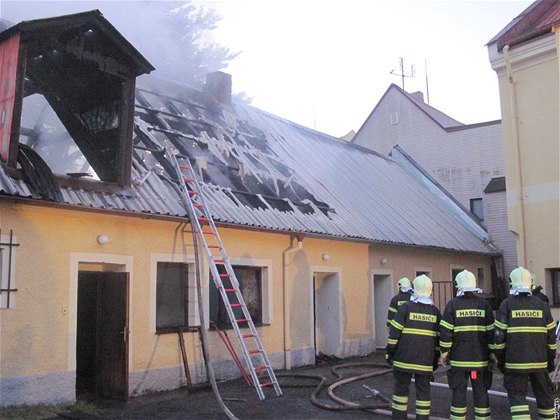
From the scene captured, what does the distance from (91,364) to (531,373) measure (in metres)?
7.05

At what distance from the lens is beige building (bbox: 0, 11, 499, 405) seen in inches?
326

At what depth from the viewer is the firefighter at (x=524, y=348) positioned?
638cm

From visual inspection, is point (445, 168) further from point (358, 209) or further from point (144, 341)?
point (144, 341)

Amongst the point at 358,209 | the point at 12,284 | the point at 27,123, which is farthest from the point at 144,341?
the point at 358,209

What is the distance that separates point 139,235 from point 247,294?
9.42 feet

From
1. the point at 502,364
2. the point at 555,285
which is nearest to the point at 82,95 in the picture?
the point at 502,364

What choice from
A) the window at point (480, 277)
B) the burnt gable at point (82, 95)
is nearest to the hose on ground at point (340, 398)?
the burnt gable at point (82, 95)

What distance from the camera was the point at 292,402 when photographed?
→ 8828 mm

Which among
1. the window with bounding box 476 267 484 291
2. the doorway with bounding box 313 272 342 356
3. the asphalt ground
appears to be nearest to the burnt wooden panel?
the asphalt ground

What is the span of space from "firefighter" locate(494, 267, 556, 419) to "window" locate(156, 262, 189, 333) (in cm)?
544

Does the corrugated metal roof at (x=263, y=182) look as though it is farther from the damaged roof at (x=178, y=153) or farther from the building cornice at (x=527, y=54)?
the building cornice at (x=527, y=54)

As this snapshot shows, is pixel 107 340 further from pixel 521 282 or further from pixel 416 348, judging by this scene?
pixel 521 282

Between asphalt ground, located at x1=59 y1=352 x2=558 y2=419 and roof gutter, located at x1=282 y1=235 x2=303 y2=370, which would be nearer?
asphalt ground, located at x1=59 y1=352 x2=558 y2=419

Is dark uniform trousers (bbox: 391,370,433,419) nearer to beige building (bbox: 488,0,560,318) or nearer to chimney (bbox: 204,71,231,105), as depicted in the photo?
beige building (bbox: 488,0,560,318)
